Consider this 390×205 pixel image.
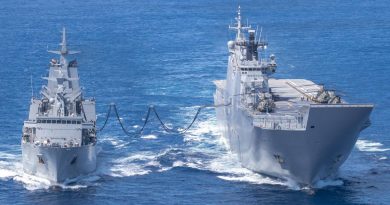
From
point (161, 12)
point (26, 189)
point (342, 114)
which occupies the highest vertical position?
point (161, 12)

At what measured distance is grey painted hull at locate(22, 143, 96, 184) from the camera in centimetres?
8169

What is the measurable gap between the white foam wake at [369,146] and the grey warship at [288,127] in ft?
21.8

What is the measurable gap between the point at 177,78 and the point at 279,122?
130ft

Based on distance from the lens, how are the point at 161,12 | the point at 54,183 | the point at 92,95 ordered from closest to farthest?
the point at 54,183, the point at 92,95, the point at 161,12

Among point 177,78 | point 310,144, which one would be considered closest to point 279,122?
point 310,144

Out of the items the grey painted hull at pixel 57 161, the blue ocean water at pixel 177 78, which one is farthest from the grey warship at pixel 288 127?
the grey painted hull at pixel 57 161

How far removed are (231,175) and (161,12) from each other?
97.1m

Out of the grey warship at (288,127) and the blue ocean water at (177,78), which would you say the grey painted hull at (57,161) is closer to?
the blue ocean water at (177,78)

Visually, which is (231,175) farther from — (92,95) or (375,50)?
(375,50)

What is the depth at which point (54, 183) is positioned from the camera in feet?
268

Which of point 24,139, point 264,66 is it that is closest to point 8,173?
point 24,139

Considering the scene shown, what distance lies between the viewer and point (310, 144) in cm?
7769

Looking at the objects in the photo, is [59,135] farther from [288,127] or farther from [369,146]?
[369,146]

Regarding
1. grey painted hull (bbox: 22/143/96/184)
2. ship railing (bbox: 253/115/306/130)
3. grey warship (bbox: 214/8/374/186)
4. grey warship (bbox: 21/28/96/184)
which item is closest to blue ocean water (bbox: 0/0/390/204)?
grey painted hull (bbox: 22/143/96/184)
